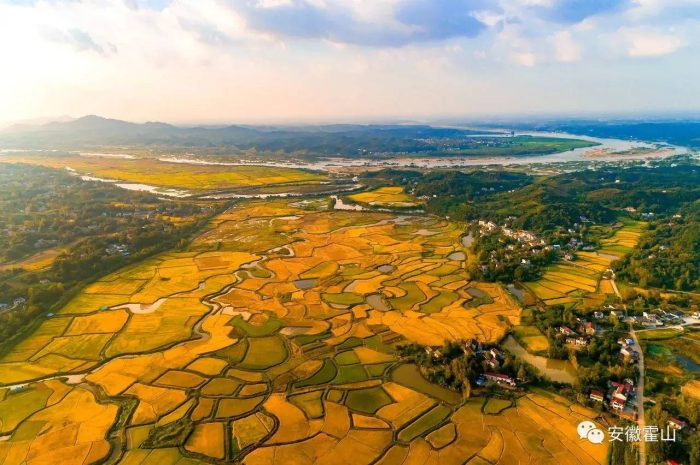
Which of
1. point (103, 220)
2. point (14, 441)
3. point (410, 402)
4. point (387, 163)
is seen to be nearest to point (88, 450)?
point (14, 441)

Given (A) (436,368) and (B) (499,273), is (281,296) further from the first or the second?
(B) (499,273)

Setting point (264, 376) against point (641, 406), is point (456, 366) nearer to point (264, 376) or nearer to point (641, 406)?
point (641, 406)

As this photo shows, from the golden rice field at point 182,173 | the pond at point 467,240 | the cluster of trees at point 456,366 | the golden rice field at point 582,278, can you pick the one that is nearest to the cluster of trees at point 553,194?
the pond at point 467,240

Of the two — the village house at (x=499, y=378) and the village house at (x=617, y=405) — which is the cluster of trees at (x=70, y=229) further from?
the village house at (x=617, y=405)

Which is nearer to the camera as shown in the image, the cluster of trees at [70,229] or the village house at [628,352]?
the village house at [628,352]

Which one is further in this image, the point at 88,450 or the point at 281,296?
the point at 281,296

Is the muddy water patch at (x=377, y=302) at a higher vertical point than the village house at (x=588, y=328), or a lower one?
lower

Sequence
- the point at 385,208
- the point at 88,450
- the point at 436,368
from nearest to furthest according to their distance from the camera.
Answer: the point at 88,450 → the point at 436,368 → the point at 385,208
